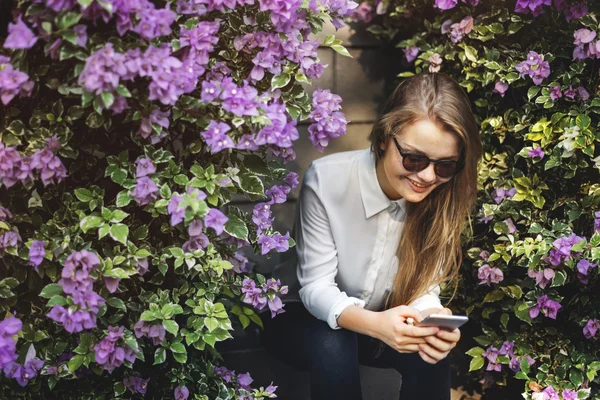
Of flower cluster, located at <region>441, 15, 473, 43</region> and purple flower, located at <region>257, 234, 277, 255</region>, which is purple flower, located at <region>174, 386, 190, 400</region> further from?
flower cluster, located at <region>441, 15, 473, 43</region>

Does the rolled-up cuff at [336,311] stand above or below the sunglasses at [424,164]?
below

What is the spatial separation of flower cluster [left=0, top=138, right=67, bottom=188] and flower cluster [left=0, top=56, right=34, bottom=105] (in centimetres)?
12

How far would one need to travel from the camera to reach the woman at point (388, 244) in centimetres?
209

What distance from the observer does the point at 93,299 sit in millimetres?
1640

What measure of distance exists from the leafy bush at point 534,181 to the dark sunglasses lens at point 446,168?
37 centimetres

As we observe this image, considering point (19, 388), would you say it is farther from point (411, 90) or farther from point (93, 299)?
point (411, 90)

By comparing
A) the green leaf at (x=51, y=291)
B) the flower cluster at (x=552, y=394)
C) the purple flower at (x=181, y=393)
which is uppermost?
the green leaf at (x=51, y=291)

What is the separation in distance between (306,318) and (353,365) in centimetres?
26

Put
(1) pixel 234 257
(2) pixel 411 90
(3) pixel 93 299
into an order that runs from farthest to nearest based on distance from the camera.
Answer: (2) pixel 411 90 → (1) pixel 234 257 → (3) pixel 93 299

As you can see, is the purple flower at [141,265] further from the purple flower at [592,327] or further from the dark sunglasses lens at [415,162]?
the purple flower at [592,327]

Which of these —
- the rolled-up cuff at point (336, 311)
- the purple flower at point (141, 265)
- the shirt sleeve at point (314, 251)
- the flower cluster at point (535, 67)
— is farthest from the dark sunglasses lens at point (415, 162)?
the purple flower at point (141, 265)

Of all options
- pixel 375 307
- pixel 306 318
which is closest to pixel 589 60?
pixel 375 307

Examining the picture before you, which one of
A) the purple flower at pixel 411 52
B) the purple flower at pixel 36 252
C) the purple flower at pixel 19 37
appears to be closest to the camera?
the purple flower at pixel 19 37

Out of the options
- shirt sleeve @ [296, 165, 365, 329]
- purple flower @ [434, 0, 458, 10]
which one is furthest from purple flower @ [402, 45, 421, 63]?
shirt sleeve @ [296, 165, 365, 329]
